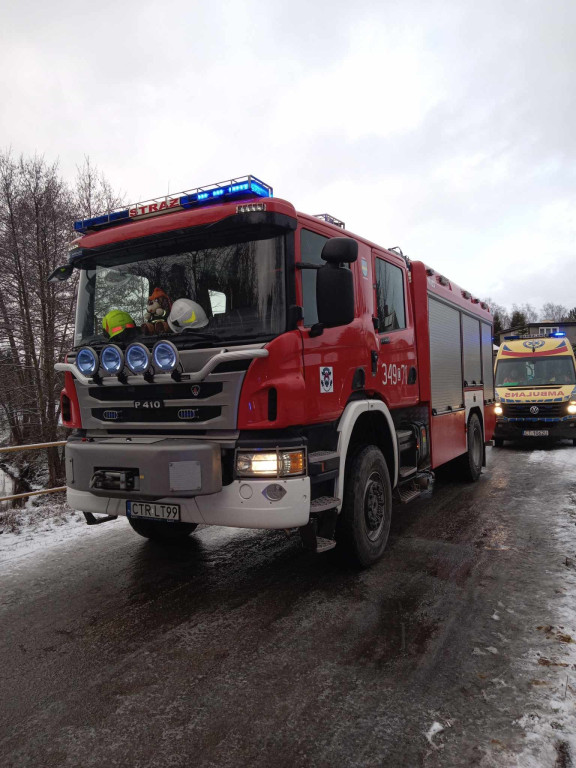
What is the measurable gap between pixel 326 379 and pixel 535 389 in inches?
403

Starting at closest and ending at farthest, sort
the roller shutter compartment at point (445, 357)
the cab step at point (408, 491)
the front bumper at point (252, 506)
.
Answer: the front bumper at point (252, 506) < the cab step at point (408, 491) < the roller shutter compartment at point (445, 357)

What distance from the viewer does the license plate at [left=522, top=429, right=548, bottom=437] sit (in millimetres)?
12109

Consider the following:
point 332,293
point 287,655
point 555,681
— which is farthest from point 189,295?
point 555,681

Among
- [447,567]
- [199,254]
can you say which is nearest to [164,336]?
[199,254]

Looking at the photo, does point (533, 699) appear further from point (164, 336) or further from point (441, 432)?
point (441, 432)

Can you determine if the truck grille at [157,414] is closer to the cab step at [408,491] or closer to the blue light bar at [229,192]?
the blue light bar at [229,192]

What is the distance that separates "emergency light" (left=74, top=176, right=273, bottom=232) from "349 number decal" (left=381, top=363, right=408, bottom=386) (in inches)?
76.1

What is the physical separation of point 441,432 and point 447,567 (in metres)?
2.33

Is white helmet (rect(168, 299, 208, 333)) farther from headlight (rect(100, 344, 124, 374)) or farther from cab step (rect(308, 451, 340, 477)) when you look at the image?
cab step (rect(308, 451, 340, 477))

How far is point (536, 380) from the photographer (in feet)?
43.3

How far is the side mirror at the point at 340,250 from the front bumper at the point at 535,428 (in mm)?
9883

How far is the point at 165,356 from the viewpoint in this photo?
3723 mm

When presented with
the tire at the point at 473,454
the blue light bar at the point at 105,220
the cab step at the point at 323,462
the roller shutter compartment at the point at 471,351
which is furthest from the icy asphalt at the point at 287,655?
the roller shutter compartment at the point at 471,351

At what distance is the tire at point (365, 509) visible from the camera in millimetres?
4258
